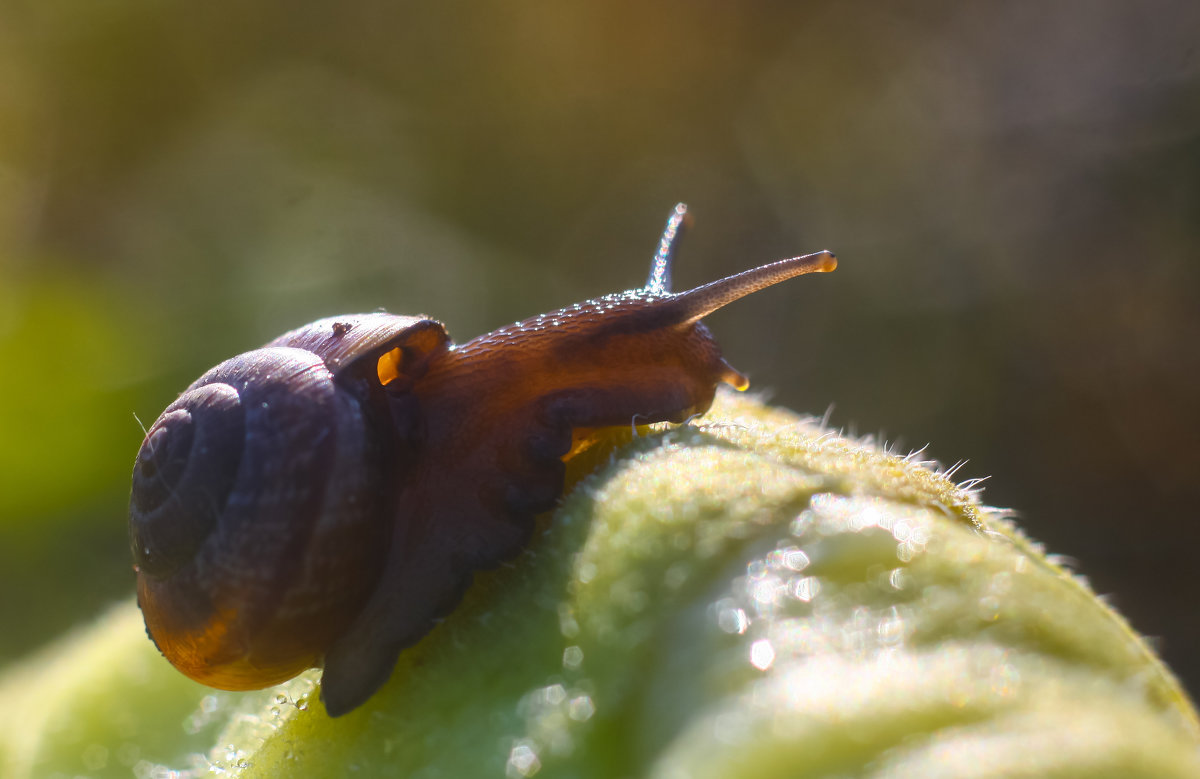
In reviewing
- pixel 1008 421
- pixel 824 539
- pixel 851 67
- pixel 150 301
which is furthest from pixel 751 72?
pixel 824 539

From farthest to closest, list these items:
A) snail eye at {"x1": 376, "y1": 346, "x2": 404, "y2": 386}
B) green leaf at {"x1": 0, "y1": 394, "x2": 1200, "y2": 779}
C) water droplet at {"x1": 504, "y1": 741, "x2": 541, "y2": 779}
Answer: snail eye at {"x1": 376, "y1": 346, "x2": 404, "y2": 386} < water droplet at {"x1": 504, "y1": 741, "x2": 541, "y2": 779} < green leaf at {"x1": 0, "y1": 394, "x2": 1200, "y2": 779}

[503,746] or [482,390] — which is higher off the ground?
[482,390]

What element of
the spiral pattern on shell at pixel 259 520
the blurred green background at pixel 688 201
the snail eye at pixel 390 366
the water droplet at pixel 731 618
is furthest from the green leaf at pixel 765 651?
the blurred green background at pixel 688 201

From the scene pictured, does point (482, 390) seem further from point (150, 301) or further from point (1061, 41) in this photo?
point (1061, 41)

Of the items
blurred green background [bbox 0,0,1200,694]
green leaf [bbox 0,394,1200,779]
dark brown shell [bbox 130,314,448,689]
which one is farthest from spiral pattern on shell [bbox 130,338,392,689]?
blurred green background [bbox 0,0,1200,694]

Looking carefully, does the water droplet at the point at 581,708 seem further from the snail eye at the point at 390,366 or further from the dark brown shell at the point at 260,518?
the snail eye at the point at 390,366

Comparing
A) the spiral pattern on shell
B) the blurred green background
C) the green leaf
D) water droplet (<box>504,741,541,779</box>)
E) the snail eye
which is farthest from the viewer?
the blurred green background

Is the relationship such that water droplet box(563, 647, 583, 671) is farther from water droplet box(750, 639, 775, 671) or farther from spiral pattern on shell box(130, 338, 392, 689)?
spiral pattern on shell box(130, 338, 392, 689)

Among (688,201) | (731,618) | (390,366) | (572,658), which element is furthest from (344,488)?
(688,201)
